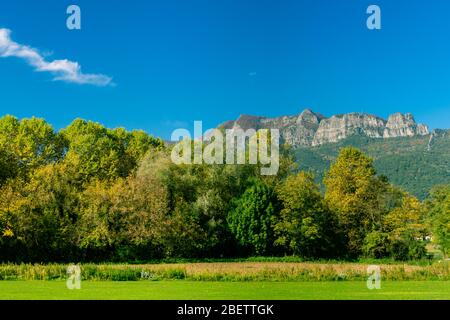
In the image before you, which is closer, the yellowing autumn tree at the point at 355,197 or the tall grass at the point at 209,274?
the tall grass at the point at 209,274

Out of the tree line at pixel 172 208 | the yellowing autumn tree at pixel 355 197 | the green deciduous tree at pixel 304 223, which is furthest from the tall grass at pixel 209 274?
the yellowing autumn tree at pixel 355 197

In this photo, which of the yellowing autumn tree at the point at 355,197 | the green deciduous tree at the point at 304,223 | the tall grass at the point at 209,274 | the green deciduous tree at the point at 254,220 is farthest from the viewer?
the yellowing autumn tree at the point at 355,197

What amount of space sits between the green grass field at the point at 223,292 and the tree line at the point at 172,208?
20.3m

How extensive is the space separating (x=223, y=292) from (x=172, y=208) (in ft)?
96.8

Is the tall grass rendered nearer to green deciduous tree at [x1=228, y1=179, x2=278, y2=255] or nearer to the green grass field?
the green grass field

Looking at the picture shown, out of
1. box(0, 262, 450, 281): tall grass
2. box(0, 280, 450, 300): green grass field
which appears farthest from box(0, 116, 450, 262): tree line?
box(0, 280, 450, 300): green grass field

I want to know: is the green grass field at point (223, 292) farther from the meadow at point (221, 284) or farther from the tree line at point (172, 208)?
the tree line at point (172, 208)

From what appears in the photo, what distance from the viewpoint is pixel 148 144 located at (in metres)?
62.5

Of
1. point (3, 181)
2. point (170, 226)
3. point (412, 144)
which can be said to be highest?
point (412, 144)

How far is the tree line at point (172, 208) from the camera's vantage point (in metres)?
46.8

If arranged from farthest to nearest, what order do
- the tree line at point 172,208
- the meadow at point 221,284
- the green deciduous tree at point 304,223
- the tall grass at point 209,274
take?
the green deciduous tree at point 304,223 < the tree line at point 172,208 < the tall grass at point 209,274 < the meadow at point 221,284

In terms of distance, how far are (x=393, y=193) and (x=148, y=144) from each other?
27.0 metres
